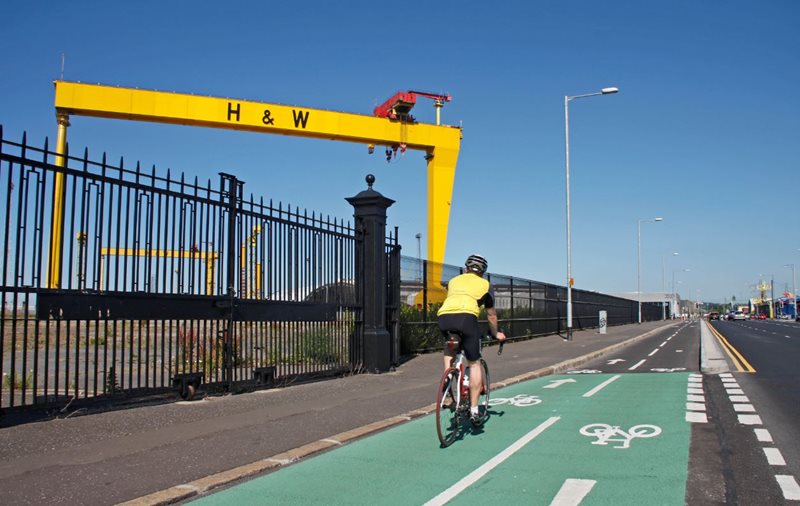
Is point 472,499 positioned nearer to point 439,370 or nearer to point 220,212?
point 220,212

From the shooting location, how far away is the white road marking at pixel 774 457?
6129 millimetres

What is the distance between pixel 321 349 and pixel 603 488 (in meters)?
7.40

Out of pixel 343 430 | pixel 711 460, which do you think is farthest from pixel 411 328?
pixel 711 460

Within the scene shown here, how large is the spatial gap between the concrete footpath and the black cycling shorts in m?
1.09

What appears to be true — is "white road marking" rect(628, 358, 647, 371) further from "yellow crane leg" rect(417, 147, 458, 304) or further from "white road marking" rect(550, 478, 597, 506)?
"white road marking" rect(550, 478, 597, 506)

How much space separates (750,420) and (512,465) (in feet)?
13.2

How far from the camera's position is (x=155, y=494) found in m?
4.96

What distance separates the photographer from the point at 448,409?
6.98 metres

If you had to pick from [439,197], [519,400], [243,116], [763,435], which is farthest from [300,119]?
[763,435]

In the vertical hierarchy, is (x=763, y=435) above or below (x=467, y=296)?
below

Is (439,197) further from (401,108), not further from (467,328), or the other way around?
(467,328)

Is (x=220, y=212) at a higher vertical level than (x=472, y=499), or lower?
higher

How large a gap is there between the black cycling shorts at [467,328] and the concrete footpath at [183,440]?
1.09m

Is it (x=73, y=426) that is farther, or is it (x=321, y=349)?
(x=321, y=349)
